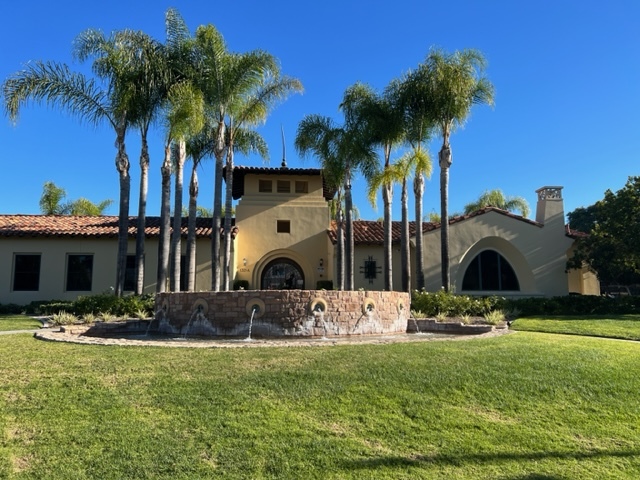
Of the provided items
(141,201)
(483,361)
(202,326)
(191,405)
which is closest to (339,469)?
(191,405)

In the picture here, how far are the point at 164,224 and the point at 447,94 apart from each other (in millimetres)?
12356

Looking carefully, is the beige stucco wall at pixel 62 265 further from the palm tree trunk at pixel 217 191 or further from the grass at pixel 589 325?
the grass at pixel 589 325

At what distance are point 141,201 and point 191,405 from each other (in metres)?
14.5

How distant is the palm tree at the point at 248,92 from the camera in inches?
696

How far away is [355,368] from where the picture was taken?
736cm

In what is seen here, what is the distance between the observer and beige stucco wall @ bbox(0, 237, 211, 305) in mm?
21578

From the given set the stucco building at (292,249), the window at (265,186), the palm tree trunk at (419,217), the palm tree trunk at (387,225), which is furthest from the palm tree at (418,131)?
the window at (265,186)

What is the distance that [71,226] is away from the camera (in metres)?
22.7

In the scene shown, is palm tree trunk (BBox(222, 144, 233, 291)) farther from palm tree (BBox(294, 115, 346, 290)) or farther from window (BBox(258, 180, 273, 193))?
window (BBox(258, 180, 273, 193))

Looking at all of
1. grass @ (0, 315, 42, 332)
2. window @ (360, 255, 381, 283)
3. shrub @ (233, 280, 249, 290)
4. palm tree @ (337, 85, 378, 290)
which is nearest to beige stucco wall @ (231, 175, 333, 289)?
shrub @ (233, 280, 249, 290)

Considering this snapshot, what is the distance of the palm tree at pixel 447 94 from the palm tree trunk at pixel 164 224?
10818mm

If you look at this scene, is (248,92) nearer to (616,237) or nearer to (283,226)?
(283,226)

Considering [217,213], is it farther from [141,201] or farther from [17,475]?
[17,475]

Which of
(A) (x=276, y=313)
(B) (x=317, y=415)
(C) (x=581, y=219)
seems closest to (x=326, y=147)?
(A) (x=276, y=313)
